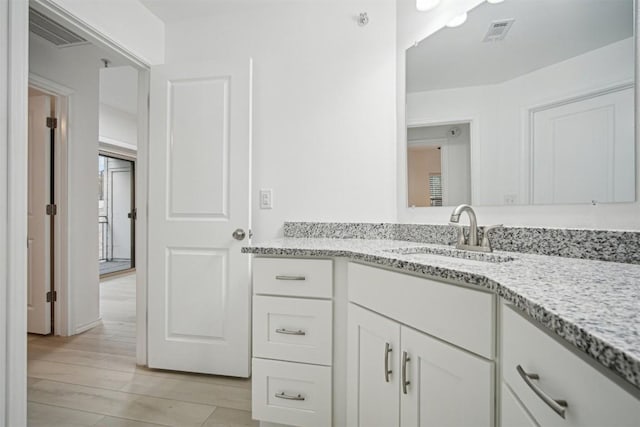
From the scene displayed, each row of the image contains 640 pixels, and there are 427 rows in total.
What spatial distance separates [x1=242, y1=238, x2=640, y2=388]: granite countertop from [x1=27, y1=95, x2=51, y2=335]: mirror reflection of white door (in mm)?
2834

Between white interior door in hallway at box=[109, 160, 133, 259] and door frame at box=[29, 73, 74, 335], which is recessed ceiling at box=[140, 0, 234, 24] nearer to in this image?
door frame at box=[29, 73, 74, 335]

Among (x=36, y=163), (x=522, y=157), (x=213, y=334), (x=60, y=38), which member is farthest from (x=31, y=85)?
(x=522, y=157)

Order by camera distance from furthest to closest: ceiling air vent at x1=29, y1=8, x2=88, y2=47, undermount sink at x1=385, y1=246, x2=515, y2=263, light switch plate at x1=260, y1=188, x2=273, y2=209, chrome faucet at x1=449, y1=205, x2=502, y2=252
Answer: ceiling air vent at x1=29, y1=8, x2=88, y2=47 → light switch plate at x1=260, y1=188, x2=273, y2=209 → chrome faucet at x1=449, y1=205, x2=502, y2=252 → undermount sink at x1=385, y1=246, x2=515, y2=263

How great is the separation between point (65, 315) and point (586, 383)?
331 centimetres

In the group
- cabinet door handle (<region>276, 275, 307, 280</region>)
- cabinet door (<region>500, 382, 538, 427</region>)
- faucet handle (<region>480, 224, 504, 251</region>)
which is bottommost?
cabinet door (<region>500, 382, 538, 427</region>)

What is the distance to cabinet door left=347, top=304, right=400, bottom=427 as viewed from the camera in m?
1.06

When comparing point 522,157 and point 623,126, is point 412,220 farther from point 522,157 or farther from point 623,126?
point 623,126

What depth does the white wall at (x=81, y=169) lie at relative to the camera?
8.38ft

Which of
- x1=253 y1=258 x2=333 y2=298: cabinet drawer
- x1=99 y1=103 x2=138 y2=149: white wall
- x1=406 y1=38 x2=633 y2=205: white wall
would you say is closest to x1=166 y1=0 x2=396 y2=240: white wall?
x1=406 y1=38 x2=633 y2=205: white wall

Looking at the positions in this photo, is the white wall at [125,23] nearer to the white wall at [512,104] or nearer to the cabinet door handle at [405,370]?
the white wall at [512,104]

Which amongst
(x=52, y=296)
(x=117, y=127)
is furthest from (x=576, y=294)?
(x=117, y=127)

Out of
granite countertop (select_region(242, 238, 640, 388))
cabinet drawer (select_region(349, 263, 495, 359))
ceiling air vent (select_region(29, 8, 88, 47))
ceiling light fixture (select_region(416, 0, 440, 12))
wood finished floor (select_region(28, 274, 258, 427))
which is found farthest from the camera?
ceiling air vent (select_region(29, 8, 88, 47))

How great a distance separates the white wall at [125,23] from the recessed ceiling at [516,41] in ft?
5.46

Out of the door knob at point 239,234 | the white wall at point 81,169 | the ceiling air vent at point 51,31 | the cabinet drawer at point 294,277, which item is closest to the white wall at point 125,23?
the ceiling air vent at point 51,31
